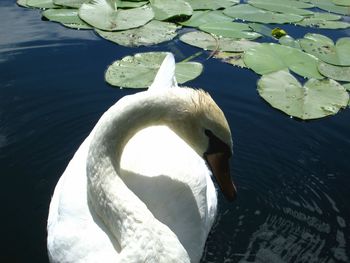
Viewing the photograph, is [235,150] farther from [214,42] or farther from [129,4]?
[129,4]

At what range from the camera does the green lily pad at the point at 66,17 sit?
551cm

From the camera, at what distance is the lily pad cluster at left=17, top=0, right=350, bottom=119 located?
462 cm

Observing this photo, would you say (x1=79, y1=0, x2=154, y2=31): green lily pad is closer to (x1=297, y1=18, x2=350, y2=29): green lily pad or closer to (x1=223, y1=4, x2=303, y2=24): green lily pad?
(x1=223, y1=4, x2=303, y2=24): green lily pad

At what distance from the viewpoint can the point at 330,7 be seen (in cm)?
664

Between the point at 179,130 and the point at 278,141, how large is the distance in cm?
186

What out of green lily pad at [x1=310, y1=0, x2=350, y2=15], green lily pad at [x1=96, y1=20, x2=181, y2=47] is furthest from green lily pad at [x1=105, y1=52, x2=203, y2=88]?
green lily pad at [x1=310, y1=0, x2=350, y2=15]

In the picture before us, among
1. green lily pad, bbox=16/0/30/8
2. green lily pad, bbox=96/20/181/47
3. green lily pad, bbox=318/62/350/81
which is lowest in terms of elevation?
green lily pad, bbox=16/0/30/8

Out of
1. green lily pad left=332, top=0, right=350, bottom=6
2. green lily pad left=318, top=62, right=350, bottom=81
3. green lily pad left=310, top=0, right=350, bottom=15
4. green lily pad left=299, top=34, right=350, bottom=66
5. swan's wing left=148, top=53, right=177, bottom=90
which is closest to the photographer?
swan's wing left=148, top=53, right=177, bottom=90

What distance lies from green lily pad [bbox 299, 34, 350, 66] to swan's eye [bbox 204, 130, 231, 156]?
2.91 metres

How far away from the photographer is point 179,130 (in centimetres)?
257

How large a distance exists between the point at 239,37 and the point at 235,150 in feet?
5.96

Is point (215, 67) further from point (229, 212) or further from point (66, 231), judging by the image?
point (66, 231)

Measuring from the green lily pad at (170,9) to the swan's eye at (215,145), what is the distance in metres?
3.35

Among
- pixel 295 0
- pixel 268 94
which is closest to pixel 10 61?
pixel 268 94
